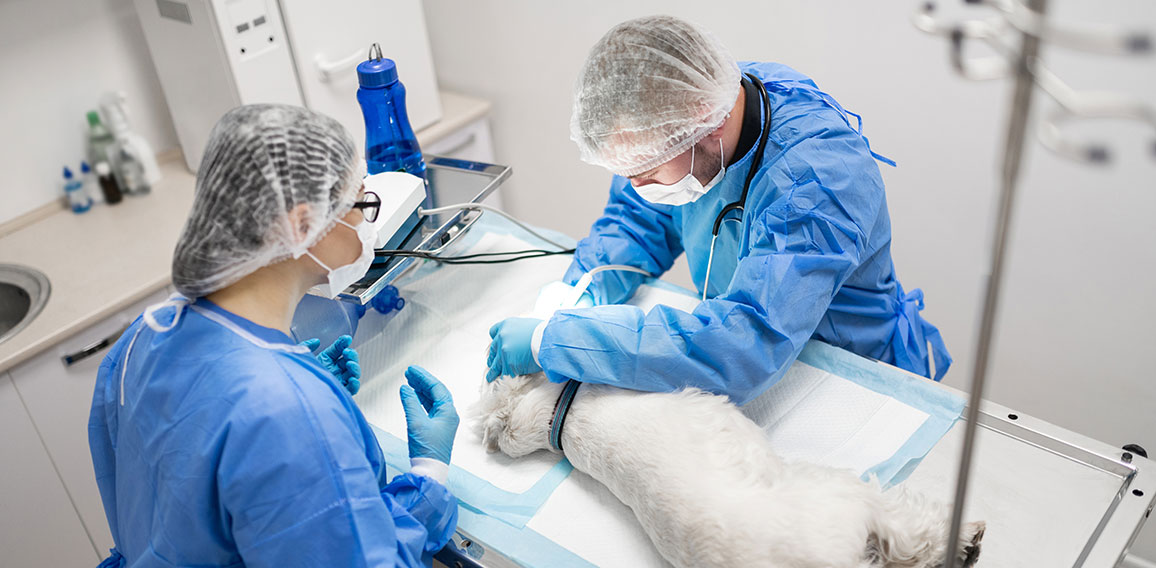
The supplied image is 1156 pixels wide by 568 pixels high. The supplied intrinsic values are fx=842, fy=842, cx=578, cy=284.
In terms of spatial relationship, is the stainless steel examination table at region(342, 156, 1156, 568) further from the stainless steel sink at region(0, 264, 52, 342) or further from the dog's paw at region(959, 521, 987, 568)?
the stainless steel sink at region(0, 264, 52, 342)

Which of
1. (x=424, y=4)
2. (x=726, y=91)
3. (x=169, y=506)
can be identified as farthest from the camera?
(x=424, y=4)

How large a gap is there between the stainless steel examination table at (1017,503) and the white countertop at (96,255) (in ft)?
4.13

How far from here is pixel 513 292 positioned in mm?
1960

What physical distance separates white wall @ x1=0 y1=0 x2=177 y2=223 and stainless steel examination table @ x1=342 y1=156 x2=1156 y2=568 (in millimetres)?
1952

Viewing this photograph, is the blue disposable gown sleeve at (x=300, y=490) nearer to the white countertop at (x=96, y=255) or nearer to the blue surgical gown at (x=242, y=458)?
the blue surgical gown at (x=242, y=458)

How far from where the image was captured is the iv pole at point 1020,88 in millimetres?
528

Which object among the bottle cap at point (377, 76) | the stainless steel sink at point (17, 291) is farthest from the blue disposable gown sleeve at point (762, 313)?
the stainless steel sink at point (17, 291)

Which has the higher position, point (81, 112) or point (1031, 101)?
point (1031, 101)

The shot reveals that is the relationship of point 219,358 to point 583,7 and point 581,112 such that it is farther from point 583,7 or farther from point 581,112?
point 583,7

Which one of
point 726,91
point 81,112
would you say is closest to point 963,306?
point 726,91

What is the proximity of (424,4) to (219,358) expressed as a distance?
7.67ft

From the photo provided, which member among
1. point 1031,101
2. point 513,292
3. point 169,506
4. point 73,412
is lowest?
point 73,412

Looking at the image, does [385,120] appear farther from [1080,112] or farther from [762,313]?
[1080,112]

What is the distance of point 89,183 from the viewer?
102 inches
